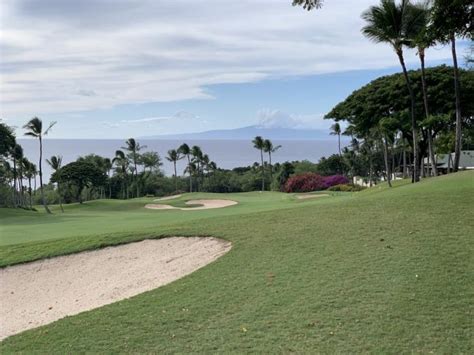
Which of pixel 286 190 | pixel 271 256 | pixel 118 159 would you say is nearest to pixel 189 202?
pixel 286 190

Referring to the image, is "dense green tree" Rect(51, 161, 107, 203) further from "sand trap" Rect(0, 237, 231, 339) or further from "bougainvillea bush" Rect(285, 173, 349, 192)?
"sand trap" Rect(0, 237, 231, 339)

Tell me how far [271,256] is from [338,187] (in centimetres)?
4727

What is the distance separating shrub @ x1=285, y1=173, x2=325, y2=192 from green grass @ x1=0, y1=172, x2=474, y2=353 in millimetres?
52957

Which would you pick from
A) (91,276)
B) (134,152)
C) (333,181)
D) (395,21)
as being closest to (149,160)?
(134,152)

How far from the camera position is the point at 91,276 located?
12.9 meters

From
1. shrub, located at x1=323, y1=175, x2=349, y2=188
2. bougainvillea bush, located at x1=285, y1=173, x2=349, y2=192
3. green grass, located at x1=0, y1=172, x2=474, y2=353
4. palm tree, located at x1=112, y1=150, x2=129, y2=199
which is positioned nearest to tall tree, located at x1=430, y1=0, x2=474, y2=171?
green grass, located at x1=0, y1=172, x2=474, y2=353

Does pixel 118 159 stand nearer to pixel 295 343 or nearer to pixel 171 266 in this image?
pixel 171 266

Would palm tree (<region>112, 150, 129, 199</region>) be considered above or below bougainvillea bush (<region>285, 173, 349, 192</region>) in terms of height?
above

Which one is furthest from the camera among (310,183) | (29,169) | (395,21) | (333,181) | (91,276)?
(29,169)

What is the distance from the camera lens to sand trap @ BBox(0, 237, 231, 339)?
10.6 metres

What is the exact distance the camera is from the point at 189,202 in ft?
156

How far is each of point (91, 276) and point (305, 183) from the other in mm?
55386

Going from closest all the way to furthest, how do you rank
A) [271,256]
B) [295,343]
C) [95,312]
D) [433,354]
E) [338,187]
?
[433,354]
[295,343]
[95,312]
[271,256]
[338,187]

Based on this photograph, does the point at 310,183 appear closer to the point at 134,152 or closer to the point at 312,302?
the point at 134,152
